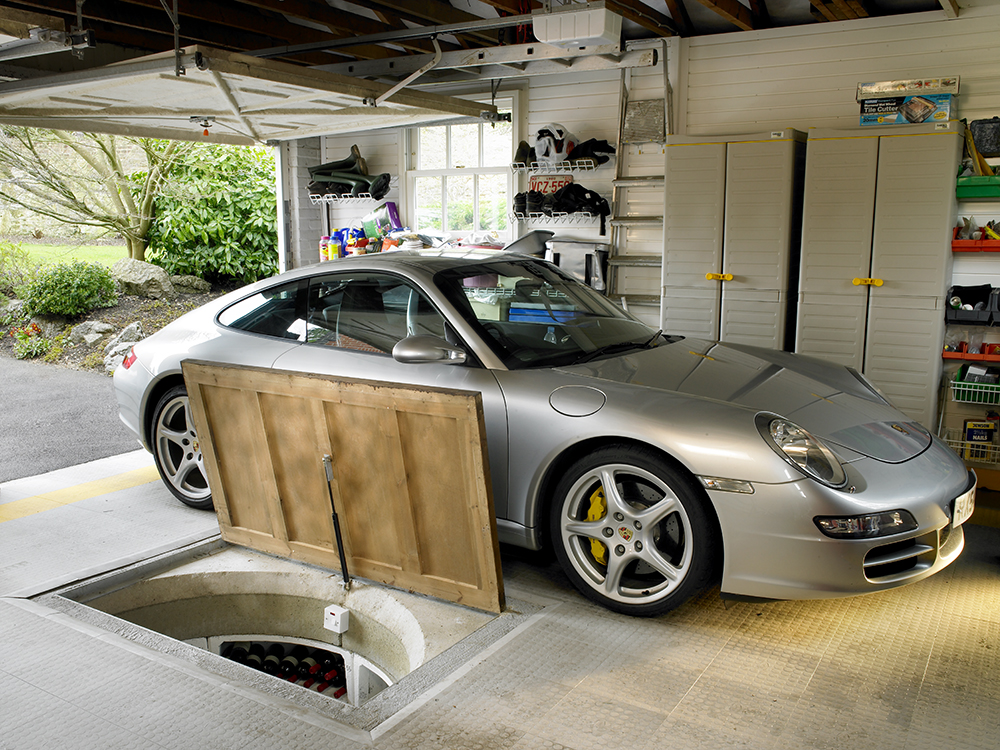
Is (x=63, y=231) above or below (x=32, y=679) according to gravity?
above

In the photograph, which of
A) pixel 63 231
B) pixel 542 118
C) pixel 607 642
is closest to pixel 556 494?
pixel 607 642

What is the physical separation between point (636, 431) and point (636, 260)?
177 inches

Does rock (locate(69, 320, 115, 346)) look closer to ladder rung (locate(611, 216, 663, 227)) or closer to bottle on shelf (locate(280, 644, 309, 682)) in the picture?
ladder rung (locate(611, 216, 663, 227))

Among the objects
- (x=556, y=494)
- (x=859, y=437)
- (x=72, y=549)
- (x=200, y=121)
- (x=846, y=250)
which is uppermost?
(x=200, y=121)

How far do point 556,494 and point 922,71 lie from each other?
16.2 feet

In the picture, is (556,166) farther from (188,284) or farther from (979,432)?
(188,284)

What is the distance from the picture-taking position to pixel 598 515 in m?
3.27

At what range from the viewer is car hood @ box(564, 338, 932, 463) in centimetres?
316

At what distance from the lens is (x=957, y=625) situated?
123 inches

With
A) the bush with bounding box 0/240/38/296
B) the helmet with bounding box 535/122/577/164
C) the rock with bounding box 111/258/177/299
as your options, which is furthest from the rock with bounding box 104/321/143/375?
the helmet with bounding box 535/122/577/164

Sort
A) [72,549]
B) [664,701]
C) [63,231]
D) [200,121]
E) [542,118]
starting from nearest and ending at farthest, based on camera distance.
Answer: [664,701], [72,549], [200,121], [542,118], [63,231]

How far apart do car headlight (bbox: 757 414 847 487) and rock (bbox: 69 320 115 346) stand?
10.8m

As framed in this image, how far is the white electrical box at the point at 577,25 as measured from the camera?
4375 mm

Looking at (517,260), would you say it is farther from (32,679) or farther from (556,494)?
(32,679)
